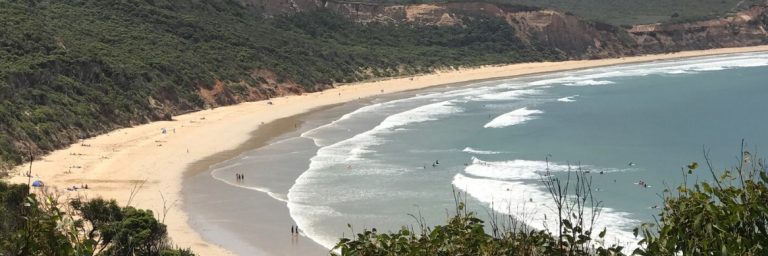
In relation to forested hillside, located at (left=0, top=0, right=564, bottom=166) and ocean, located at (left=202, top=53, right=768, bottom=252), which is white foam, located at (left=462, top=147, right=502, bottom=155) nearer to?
ocean, located at (left=202, top=53, right=768, bottom=252)

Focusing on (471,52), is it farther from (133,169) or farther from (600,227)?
(600,227)

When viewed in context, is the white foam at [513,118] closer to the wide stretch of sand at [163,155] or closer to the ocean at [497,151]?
the ocean at [497,151]

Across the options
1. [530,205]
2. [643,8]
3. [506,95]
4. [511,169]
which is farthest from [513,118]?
[643,8]

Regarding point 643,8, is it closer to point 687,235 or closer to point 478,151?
point 478,151

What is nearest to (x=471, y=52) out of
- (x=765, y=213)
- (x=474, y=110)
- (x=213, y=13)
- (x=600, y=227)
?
(x=213, y=13)

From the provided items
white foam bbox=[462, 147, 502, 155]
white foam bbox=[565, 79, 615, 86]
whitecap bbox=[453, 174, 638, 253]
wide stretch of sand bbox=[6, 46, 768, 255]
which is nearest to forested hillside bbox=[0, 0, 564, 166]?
wide stretch of sand bbox=[6, 46, 768, 255]

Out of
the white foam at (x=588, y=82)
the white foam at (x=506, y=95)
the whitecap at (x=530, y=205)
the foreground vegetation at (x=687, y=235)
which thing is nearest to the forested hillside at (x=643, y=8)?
the white foam at (x=588, y=82)

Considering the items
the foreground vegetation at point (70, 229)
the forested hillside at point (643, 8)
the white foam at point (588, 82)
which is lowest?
the white foam at point (588, 82)
